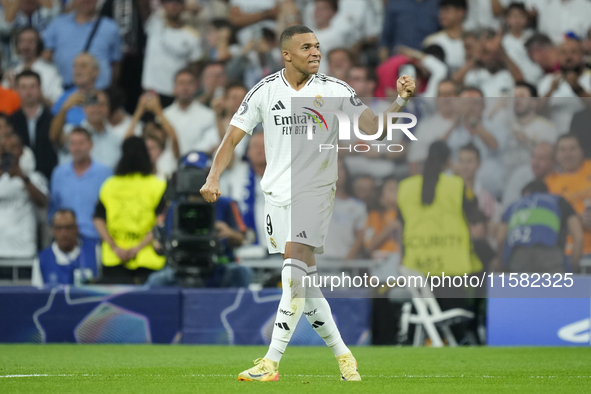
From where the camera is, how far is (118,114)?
11938mm

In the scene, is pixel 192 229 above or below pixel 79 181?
below

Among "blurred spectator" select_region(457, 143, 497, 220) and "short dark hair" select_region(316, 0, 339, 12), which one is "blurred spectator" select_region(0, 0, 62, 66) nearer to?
"short dark hair" select_region(316, 0, 339, 12)

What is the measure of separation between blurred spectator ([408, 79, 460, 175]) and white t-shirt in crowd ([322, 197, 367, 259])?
2.58ft

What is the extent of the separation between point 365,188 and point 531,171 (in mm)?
1926

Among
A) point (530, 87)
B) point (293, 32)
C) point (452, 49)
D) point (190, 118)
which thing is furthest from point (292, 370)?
point (452, 49)

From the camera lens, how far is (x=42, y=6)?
1300 centimetres

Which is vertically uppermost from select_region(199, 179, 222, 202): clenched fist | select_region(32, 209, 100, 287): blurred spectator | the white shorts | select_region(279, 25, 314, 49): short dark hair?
select_region(279, 25, 314, 49): short dark hair

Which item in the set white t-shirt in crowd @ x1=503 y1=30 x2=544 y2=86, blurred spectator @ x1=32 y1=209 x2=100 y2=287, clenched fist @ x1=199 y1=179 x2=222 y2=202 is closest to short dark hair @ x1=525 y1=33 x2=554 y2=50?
white t-shirt in crowd @ x1=503 y1=30 x2=544 y2=86

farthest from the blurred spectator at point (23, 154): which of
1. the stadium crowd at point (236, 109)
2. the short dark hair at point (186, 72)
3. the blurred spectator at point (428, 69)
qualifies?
the blurred spectator at point (428, 69)

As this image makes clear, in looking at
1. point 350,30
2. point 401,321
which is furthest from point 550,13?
point 401,321

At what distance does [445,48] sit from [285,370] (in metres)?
6.67

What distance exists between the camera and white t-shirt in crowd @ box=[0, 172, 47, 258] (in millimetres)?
11141

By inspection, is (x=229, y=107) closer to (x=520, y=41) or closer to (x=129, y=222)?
(x=129, y=222)

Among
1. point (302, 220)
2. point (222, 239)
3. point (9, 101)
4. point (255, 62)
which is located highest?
point (255, 62)
